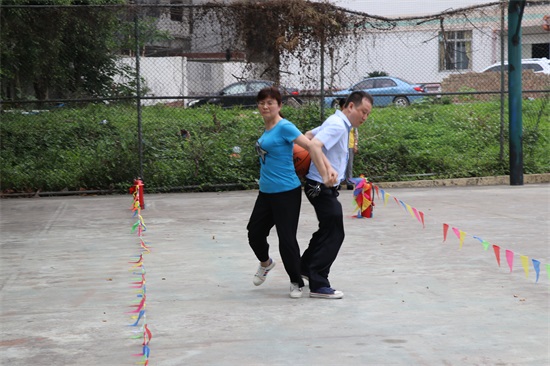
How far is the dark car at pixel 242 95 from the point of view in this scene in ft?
50.8

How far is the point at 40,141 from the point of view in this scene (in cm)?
1578

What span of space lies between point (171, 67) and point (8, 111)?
3055 millimetres

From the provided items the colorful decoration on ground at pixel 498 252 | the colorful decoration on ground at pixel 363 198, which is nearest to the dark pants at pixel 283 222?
the colorful decoration on ground at pixel 498 252

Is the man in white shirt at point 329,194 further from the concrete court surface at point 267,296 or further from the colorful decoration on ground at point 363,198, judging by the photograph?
the colorful decoration on ground at point 363,198

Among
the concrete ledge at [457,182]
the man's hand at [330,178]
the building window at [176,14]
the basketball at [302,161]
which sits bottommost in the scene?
the concrete ledge at [457,182]

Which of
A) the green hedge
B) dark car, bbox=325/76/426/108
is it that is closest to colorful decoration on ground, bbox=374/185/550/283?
the green hedge

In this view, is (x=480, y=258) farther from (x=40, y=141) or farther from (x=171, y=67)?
(x=40, y=141)

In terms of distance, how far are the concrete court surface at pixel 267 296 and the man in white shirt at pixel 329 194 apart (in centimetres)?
22

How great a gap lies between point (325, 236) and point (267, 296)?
0.72m

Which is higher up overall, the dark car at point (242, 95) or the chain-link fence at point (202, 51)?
the chain-link fence at point (202, 51)

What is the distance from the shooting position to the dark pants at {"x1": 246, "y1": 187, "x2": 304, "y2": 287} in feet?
23.2

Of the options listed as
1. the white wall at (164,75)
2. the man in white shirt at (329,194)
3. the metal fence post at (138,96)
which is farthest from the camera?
the white wall at (164,75)

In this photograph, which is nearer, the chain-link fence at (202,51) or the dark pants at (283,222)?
the dark pants at (283,222)

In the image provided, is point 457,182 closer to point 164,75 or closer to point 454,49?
point 454,49
